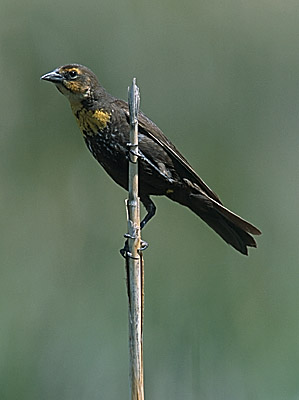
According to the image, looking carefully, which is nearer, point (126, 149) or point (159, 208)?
point (126, 149)

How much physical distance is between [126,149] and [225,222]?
1.49ft

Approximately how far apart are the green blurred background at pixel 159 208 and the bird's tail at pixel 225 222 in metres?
0.22

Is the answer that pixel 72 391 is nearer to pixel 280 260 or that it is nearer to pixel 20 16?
pixel 280 260

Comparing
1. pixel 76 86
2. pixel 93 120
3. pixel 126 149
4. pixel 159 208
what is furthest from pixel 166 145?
pixel 159 208

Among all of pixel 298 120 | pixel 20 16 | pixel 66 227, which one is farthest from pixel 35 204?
pixel 298 120

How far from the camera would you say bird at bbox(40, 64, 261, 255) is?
9.53 feet

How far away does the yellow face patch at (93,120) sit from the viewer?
291 cm

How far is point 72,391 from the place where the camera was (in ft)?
9.21

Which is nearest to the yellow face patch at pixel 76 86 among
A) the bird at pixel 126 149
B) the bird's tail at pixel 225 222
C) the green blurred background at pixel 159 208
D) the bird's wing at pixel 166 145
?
the bird at pixel 126 149

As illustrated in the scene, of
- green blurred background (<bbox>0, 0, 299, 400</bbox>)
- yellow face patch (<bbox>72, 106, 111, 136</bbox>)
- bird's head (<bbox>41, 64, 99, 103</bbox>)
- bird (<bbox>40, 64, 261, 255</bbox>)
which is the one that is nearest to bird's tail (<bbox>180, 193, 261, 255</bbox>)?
bird (<bbox>40, 64, 261, 255</bbox>)

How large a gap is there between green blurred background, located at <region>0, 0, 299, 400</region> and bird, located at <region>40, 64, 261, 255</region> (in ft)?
1.04

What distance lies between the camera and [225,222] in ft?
9.90

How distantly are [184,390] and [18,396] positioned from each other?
56 centimetres

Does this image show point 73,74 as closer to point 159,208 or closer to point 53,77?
point 53,77
